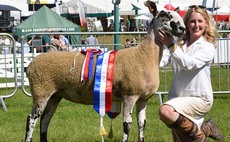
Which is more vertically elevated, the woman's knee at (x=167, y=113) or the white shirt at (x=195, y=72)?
the white shirt at (x=195, y=72)

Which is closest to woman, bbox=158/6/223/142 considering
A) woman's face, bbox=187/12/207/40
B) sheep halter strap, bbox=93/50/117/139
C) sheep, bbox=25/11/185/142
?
woman's face, bbox=187/12/207/40

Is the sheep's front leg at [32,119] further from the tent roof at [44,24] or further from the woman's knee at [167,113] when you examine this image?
the tent roof at [44,24]

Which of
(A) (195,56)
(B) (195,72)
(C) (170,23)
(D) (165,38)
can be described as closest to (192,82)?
(B) (195,72)

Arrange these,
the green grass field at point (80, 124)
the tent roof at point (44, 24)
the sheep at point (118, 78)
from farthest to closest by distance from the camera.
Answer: the tent roof at point (44, 24) < the green grass field at point (80, 124) < the sheep at point (118, 78)

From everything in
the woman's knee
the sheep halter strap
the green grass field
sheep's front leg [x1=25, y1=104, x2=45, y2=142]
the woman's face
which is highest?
the woman's face

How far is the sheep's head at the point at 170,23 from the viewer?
6.44 meters

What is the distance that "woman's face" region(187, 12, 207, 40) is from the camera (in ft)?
20.2

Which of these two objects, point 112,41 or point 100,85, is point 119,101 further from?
point 112,41

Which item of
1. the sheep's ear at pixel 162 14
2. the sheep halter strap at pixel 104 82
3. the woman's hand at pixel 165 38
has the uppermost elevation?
the sheep's ear at pixel 162 14

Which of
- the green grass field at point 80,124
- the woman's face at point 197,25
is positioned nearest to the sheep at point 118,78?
the woman's face at point 197,25

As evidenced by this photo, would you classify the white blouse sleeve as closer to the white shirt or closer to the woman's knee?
the white shirt

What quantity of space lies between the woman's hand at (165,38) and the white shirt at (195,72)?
0.17 metres

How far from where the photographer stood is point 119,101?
295 inches

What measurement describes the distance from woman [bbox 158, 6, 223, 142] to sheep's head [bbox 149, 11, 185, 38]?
0.41ft
